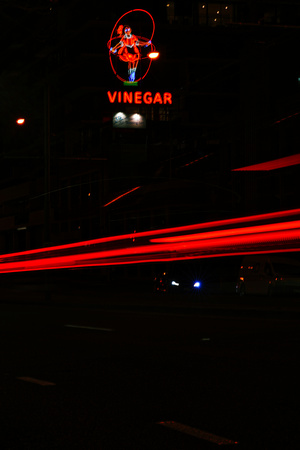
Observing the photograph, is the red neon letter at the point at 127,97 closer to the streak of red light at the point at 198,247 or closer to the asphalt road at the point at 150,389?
the streak of red light at the point at 198,247

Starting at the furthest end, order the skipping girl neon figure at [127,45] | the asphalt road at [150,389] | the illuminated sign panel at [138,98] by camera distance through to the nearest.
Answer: the illuminated sign panel at [138,98] < the skipping girl neon figure at [127,45] < the asphalt road at [150,389]

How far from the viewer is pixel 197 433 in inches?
259

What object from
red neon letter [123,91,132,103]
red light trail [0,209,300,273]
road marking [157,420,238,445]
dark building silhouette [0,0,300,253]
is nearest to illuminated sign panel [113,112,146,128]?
dark building silhouette [0,0,300,253]

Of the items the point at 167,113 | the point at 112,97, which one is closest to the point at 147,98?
the point at 112,97

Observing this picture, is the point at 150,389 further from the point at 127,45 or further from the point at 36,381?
the point at 127,45

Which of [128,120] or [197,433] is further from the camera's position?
[128,120]

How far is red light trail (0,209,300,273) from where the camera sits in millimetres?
15875

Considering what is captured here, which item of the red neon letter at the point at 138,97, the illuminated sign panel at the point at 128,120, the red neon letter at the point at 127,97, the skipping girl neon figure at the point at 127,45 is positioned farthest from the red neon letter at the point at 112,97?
the skipping girl neon figure at the point at 127,45

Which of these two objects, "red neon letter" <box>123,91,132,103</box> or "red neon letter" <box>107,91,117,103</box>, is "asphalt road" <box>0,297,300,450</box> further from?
"red neon letter" <box>123,91,132,103</box>

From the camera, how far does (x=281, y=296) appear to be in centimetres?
3294

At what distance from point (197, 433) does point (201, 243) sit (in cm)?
1381

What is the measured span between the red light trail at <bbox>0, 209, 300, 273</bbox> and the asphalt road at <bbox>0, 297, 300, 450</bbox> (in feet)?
6.29

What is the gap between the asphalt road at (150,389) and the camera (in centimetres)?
A: 654

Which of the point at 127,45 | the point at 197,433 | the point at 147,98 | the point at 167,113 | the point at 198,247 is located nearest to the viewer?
the point at 197,433
